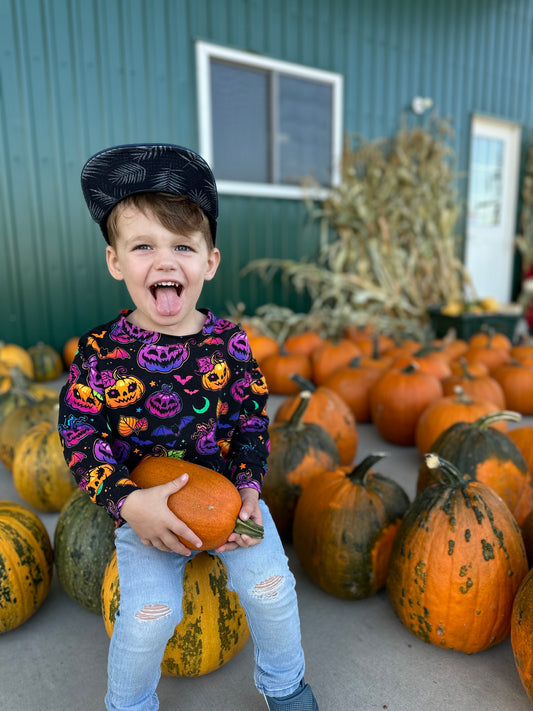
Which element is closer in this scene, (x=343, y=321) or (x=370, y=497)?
(x=370, y=497)

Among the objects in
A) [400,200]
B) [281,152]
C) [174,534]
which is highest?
[281,152]

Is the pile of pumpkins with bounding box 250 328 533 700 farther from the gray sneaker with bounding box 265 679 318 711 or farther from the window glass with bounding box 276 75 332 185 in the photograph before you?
the window glass with bounding box 276 75 332 185

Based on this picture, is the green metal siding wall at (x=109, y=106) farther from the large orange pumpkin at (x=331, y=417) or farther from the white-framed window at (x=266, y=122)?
the large orange pumpkin at (x=331, y=417)

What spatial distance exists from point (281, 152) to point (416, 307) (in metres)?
2.86

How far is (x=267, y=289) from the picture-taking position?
6.73 metres

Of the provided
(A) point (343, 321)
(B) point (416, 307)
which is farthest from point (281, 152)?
(B) point (416, 307)

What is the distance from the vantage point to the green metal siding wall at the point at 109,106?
15.8 feet

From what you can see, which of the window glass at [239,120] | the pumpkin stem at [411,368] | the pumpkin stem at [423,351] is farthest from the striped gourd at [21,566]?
the window glass at [239,120]

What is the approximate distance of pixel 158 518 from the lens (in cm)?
124

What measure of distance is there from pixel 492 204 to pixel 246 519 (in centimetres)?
979

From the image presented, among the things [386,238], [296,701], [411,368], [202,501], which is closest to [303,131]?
[386,238]

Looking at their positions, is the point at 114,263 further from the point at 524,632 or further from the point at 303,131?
the point at 303,131

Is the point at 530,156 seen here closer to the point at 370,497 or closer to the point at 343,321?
the point at 343,321

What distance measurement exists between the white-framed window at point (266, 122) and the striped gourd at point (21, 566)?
4.91 m
